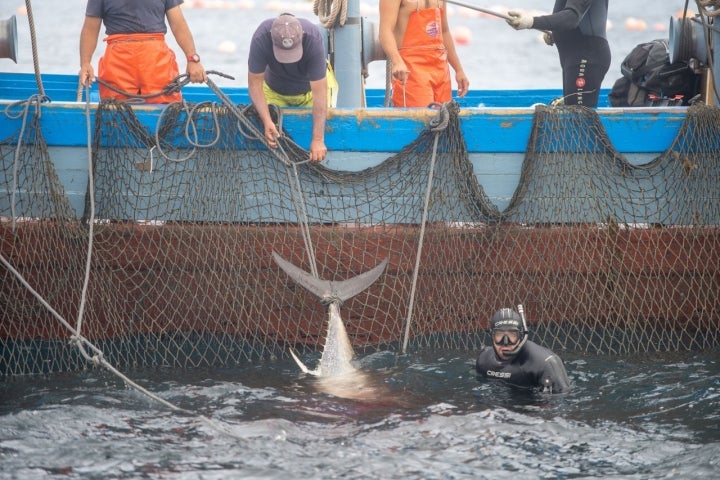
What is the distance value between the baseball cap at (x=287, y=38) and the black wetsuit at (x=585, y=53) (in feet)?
8.34

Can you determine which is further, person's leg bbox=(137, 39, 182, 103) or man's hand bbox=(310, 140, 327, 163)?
person's leg bbox=(137, 39, 182, 103)

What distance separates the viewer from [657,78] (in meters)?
10.4

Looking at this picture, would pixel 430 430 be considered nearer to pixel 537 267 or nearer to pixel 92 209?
pixel 537 267

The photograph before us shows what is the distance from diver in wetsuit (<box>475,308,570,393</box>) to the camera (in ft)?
27.5

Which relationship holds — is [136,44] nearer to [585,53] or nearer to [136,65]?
[136,65]

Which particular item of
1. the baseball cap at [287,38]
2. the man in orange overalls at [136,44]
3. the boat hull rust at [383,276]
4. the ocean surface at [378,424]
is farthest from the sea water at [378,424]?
the baseball cap at [287,38]

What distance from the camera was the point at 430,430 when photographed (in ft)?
24.4

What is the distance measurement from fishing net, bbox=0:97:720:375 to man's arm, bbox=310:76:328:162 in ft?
0.67

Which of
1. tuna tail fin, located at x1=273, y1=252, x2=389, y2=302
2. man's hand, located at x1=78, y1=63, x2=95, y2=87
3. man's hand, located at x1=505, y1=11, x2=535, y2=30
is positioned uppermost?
man's hand, located at x1=505, y1=11, x2=535, y2=30

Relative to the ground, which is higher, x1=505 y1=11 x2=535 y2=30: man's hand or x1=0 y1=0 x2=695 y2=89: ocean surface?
x1=0 y1=0 x2=695 y2=89: ocean surface

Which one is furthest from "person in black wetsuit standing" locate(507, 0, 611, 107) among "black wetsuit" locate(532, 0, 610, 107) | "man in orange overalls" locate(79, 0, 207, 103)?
"man in orange overalls" locate(79, 0, 207, 103)

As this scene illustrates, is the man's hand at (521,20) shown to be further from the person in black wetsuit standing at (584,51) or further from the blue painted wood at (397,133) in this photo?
the blue painted wood at (397,133)

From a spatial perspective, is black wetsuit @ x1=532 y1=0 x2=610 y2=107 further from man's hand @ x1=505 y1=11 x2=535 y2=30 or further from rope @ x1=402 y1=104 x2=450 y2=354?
rope @ x1=402 y1=104 x2=450 y2=354

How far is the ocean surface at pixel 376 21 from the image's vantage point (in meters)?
42.0
